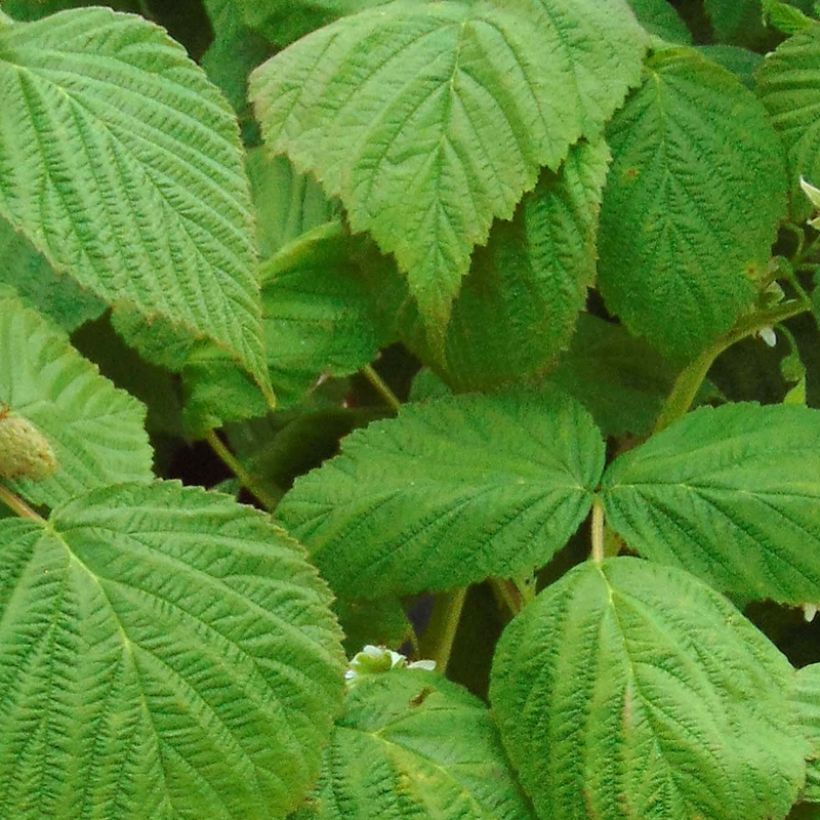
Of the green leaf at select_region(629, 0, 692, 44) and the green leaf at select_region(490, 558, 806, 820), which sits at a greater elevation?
the green leaf at select_region(629, 0, 692, 44)

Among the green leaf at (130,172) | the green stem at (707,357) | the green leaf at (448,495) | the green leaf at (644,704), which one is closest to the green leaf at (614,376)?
the green stem at (707,357)

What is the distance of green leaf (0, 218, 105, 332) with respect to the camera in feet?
2.68

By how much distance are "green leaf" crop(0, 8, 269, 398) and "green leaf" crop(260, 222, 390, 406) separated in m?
0.20

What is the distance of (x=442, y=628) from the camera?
0.84m

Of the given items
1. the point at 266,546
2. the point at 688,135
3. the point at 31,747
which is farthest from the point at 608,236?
the point at 31,747

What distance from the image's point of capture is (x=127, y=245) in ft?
1.75

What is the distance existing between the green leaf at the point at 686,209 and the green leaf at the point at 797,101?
0.02 metres

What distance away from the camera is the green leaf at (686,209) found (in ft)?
2.37

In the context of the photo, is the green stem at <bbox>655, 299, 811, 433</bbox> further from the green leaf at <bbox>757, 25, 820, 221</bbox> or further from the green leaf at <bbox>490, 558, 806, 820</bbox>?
the green leaf at <bbox>490, 558, 806, 820</bbox>

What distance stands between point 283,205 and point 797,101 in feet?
1.21

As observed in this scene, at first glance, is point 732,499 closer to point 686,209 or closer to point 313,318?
point 686,209

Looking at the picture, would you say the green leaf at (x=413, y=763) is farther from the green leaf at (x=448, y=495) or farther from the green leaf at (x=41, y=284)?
the green leaf at (x=41, y=284)

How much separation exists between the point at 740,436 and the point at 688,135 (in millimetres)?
194


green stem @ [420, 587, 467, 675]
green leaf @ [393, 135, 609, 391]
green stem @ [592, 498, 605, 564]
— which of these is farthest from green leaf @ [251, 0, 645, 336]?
green stem @ [420, 587, 467, 675]
